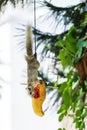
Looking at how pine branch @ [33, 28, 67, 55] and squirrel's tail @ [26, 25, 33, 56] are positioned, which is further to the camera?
pine branch @ [33, 28, 67, 55]

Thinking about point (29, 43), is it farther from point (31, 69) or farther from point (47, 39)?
point (47, 39)

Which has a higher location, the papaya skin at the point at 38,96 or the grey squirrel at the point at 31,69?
the grey squirrel at the point at 31,69

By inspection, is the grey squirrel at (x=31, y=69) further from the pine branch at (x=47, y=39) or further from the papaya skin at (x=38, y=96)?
the pine branch at (x=47, y=39)

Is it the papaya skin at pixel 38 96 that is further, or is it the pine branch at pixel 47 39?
the pine branch at pixel 47 39

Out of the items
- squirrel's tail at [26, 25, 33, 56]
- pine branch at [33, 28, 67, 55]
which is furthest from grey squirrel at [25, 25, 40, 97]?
pine branch at [33, 28, 67, 55]

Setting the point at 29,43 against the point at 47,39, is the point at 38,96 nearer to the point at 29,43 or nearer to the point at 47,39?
the point at 29,43

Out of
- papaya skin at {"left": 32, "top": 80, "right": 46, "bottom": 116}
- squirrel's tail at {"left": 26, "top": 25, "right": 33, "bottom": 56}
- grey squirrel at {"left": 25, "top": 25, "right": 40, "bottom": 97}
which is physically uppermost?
squirrel's tail at {"left": 26, "top": 25, "right": 33, "bottom": 56}

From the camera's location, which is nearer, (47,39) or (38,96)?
(38,96)

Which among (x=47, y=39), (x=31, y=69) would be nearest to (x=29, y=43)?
(x=31, y=69)

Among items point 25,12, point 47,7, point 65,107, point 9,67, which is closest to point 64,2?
point 47,7

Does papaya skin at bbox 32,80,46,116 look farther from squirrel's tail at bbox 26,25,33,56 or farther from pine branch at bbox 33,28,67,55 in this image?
pine branch at bbox 33,28,67,55

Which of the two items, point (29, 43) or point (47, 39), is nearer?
point (29, 43)

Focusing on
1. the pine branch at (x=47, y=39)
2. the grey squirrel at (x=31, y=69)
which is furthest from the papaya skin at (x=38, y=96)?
the pine branch at (x=47, y=39)

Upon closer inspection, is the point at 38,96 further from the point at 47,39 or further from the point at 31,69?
the point at 47,39
